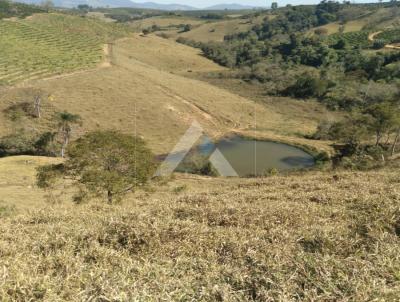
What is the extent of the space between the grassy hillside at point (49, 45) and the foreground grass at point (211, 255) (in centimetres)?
5626

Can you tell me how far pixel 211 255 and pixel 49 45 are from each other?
269ft

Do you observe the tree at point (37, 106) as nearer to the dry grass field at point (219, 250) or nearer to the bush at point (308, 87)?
the dry grass field at point (219, 250)

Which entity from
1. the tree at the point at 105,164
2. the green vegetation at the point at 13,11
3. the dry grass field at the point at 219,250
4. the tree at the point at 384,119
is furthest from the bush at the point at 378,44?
the dry grass field at the point at 219,250

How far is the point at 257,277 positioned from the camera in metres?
4.34

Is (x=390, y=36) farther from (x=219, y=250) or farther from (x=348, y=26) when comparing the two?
(x=219, y=250)

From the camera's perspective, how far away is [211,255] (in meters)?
5.39

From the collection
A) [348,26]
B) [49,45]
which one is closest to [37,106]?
[49,45]

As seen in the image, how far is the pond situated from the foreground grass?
117 feet

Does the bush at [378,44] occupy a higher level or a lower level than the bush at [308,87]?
higher

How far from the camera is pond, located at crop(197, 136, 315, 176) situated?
4540cm

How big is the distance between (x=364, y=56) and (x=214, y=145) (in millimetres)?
55699

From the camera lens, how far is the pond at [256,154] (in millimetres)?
45397

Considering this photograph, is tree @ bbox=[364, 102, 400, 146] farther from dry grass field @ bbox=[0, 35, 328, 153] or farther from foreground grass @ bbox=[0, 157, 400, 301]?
foreground grass @ bbox=[0, 157, 400, 301]

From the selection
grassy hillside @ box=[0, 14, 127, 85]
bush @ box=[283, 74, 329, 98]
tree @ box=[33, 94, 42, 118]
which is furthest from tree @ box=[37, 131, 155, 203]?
bush @ box=[283, 74, 329, 98]
